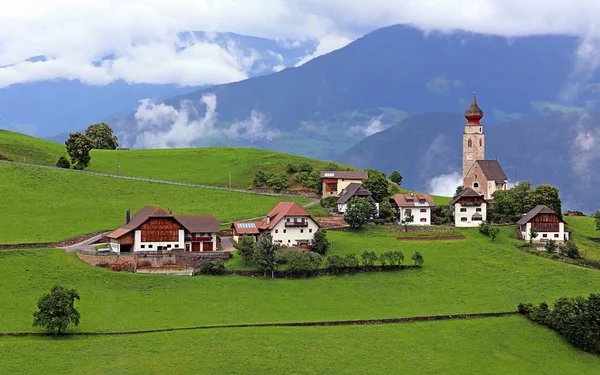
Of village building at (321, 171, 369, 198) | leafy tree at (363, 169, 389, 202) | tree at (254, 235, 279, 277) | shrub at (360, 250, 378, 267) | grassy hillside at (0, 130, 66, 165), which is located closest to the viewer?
tree at (254, 235, 279, 277)

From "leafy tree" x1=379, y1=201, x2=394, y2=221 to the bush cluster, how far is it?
3967cm

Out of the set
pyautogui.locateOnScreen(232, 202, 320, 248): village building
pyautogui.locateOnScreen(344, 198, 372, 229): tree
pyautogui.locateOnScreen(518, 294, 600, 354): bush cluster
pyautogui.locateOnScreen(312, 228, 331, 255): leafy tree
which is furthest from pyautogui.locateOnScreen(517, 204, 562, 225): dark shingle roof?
pyautogui.locateOnScreen(312, 228, 331, 255): leafy tree

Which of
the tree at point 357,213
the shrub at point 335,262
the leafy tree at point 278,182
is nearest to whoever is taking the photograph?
the shrub at point 335,262

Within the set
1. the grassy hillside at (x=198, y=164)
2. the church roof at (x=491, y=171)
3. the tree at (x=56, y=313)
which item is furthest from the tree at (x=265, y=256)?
the church roof at (x=491, y=171)

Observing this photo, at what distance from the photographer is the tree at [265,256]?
96188 millimetres

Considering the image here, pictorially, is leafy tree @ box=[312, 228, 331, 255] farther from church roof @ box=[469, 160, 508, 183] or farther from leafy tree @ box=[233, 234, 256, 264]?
church roof @ box=[469, 160, 508, 183]

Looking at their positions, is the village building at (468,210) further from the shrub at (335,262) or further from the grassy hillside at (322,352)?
the grassy hillside at (322,352)

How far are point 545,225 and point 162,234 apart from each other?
56.7 m

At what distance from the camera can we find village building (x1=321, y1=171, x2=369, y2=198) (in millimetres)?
145625

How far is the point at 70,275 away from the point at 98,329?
15.1m

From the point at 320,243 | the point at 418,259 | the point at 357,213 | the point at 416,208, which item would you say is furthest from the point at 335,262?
the point at 416,208

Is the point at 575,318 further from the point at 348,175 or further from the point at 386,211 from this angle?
the point at 348,175

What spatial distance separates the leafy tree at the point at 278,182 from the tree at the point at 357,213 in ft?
109

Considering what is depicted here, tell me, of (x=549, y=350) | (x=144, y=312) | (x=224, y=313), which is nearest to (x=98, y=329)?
(x=144, y=312)
